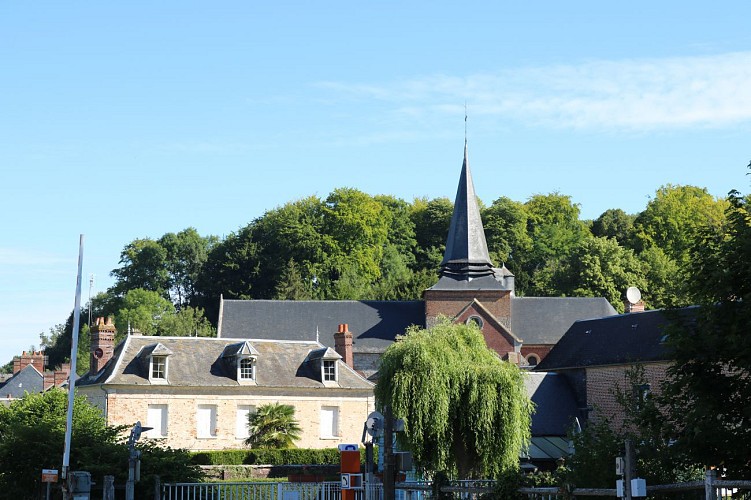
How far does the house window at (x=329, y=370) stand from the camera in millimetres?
41562

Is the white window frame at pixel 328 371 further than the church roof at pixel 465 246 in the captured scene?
No

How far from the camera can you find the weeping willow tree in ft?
98.7

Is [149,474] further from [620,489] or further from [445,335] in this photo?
[445,335]

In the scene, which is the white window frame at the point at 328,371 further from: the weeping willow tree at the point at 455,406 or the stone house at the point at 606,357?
the stone house at the point at 606,357

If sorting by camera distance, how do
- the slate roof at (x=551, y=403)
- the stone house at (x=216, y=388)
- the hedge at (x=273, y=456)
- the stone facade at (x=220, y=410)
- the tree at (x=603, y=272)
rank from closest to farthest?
the hedge at (x=273, y=456) < the stone facade at (x=220, y=410) < the stone house at (x=216, y=388) < the slate roof at (x=551, y=403) < the tree at (x=603, y=272)

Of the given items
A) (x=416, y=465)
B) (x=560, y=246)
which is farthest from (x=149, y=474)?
(x=560, y=246)

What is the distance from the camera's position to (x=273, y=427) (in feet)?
130

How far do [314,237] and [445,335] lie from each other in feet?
154

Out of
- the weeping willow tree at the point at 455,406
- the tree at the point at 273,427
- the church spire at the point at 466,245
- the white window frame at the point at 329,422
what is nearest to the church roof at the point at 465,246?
the church spire at the point at 466,245

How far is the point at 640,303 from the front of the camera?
55.1 m

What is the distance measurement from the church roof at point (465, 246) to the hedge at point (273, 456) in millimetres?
19499

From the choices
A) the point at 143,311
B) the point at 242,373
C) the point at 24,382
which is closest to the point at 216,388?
the point at 242,373

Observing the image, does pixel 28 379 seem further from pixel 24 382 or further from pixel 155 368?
pixel 155 368

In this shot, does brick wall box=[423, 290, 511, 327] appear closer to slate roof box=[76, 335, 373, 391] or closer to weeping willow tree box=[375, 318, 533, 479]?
slate roof box=[76, 335, 373, 391]
